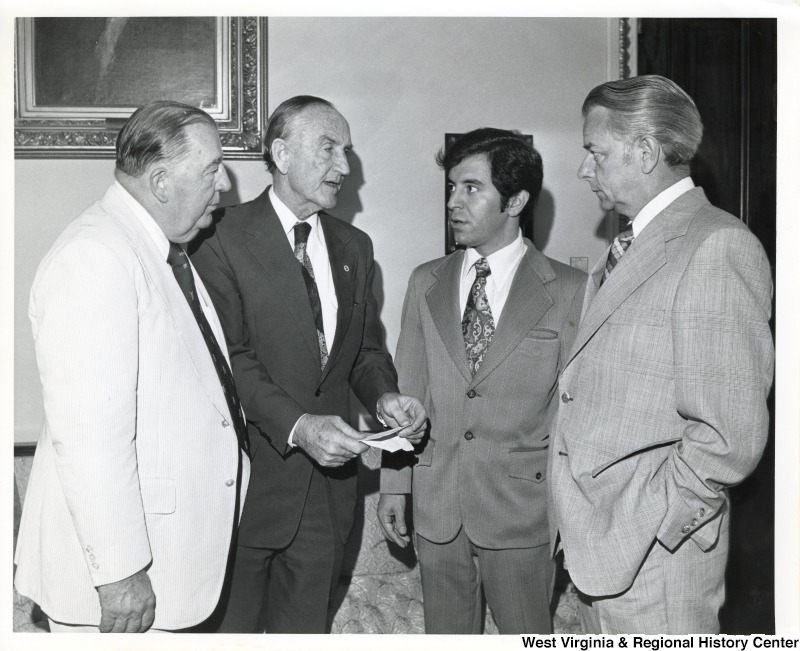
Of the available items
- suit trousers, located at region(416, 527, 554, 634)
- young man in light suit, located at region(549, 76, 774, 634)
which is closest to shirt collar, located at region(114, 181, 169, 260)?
young man in light suit, located at region(549, 76, 774, 634)

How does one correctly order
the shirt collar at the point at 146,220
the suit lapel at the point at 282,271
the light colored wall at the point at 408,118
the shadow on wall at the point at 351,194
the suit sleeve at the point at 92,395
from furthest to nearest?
the shadow on wall at the point at 351,194
the light colored wall at the point at 408,118
the suit lapel at the point at 282,271
the shirt collar at the point at 146,220
the suit sleeve at the point at 92,395

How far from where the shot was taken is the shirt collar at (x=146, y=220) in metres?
1.92

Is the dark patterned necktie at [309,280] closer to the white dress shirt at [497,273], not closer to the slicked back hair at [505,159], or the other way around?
the white dress shirt at [497,273]

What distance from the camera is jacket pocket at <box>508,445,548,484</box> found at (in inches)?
92.1

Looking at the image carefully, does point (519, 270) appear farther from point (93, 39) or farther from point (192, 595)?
point (93, 39)

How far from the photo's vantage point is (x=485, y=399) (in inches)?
92.4

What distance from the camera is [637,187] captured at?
197 centimetres

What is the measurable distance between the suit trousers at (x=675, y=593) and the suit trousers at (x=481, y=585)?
1.54 ft

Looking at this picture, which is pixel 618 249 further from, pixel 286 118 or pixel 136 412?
pixel 136 412

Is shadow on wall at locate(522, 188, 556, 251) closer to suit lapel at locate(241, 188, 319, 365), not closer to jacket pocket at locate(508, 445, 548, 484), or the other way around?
jacket pocket at locate(508, 445, 548, 484)

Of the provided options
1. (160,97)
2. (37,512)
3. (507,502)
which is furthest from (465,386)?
(160,97)

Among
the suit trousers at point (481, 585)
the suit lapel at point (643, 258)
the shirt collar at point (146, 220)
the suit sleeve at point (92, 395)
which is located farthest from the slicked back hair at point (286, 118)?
the suit trousers at point (481, 585)

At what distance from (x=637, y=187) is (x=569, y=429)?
684 millimetres

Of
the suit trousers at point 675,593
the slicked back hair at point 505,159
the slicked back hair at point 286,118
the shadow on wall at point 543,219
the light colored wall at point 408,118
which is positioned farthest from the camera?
the shadow on wall at point 543,219
